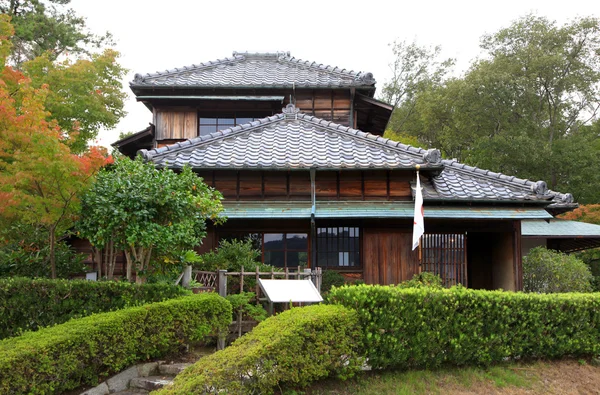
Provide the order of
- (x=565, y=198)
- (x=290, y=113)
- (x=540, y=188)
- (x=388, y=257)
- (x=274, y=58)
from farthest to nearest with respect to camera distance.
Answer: (x=274, y=58) → (x=290, y=113) → (x=565, y=198) → (x=388, y=257) → (x=540, y=188)

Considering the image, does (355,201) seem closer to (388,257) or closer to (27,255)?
(388,257)

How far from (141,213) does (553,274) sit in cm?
1171

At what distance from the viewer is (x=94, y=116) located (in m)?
16.3

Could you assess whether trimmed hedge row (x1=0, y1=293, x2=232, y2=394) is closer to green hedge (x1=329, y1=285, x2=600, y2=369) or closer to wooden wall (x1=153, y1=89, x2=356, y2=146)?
green hedge (x1=329, y1=285, x2=600, y2=369)

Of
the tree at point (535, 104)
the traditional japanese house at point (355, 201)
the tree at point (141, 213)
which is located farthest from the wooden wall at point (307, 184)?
the tree at point (535, 104)

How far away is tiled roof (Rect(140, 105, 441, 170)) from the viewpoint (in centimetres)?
1332

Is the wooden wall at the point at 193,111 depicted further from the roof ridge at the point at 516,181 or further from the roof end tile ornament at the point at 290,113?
the roof ridge at the point at 516,181

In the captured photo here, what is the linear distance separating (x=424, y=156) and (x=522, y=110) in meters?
22.1

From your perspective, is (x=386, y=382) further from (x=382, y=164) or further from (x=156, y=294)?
(x=382, y=164)

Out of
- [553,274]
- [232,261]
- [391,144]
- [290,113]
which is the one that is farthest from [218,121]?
[553,274]

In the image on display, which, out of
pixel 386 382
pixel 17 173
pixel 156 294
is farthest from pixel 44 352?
pixel 386 382

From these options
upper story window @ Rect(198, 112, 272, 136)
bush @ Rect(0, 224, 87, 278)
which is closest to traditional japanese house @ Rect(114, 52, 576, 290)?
upper story window @ Rect(198, 112, 272, 136)

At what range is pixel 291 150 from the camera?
46.5 ft

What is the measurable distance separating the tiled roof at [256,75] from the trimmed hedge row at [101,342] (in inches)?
439
